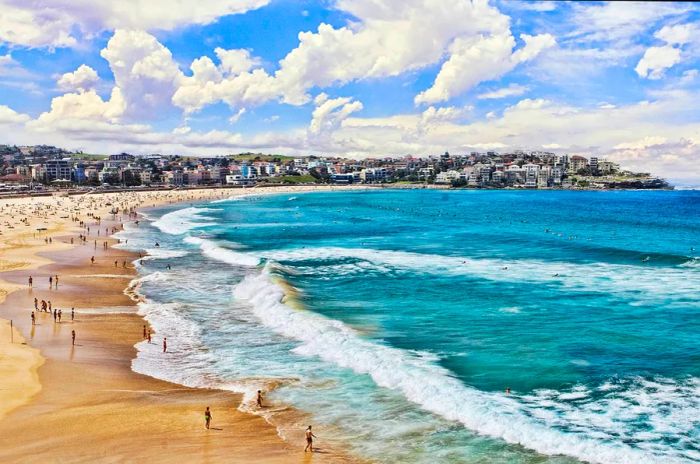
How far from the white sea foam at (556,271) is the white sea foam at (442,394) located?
1902 cm

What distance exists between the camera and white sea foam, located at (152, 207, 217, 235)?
9150 centimetres

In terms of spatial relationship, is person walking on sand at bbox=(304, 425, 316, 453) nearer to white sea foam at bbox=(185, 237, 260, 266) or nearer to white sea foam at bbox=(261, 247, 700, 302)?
white sea foam at bbox=(261, 247, 700, 302)

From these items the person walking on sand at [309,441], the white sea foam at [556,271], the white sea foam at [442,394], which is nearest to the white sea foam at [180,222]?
the white sea foam at [556,271]

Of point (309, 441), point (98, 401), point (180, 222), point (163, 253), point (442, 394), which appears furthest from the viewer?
point (180, 222)

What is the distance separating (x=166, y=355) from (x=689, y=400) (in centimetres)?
2310

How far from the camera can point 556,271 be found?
50969 mm

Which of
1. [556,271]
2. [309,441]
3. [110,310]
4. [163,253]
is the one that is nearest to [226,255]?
[163,253]

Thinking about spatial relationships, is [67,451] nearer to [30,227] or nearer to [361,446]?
[361,446]

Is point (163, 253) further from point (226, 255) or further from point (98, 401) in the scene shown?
point (98, 401)

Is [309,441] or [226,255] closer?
[309,441]

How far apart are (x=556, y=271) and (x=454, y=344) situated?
78.2 ft

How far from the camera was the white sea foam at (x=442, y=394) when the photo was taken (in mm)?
19422

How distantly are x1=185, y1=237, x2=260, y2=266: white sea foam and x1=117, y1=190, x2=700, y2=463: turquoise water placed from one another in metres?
0.50

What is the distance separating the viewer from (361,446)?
2012 centimetres
